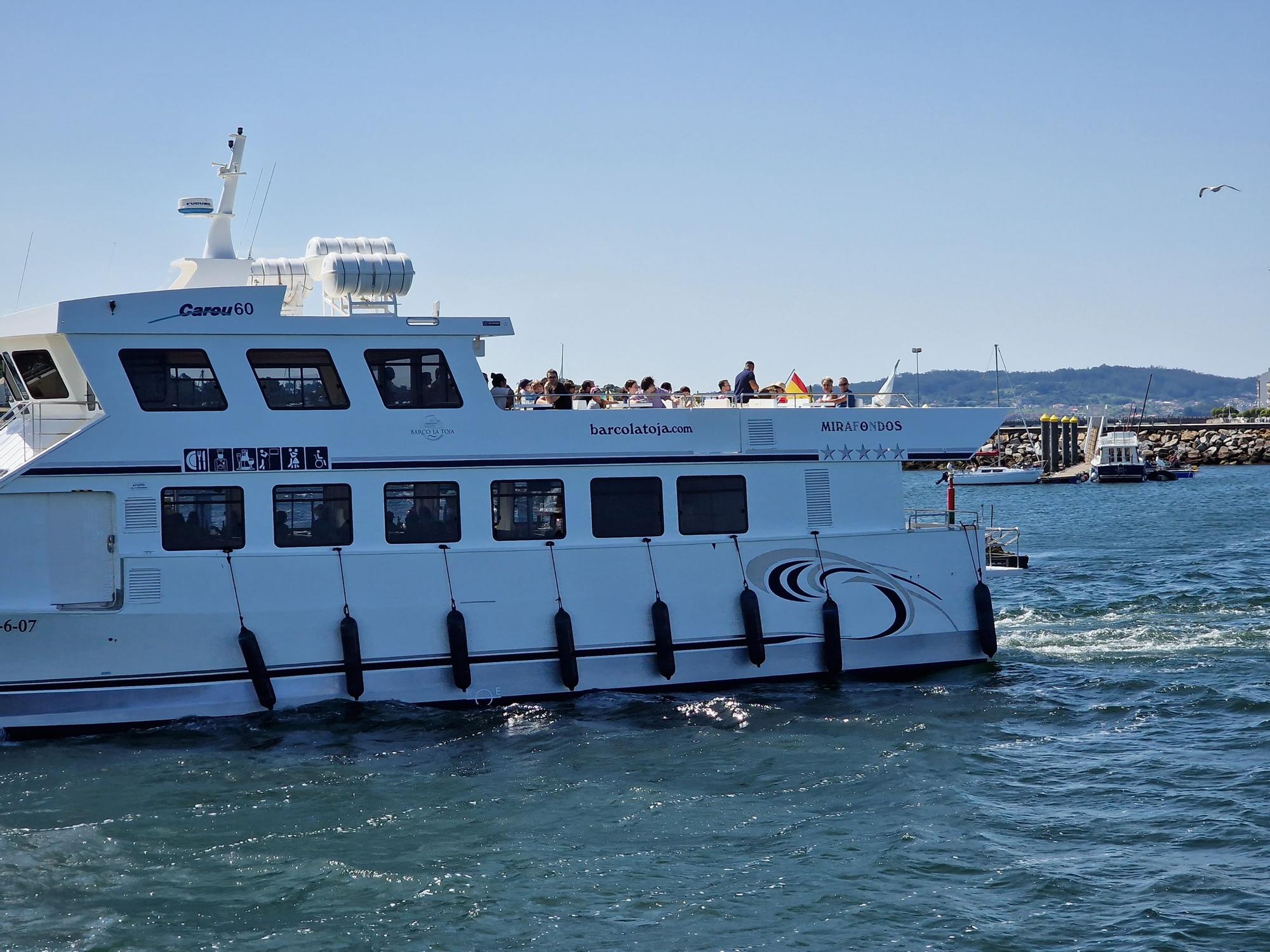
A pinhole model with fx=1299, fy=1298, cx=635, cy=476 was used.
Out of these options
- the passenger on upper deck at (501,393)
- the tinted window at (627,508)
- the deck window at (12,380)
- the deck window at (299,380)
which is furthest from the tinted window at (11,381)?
the tinted window at (627,508)

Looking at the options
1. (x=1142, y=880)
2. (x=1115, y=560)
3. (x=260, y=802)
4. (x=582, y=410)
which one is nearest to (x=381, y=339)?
(x=582, y=410)

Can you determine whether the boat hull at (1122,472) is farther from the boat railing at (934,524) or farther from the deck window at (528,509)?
the deck window at (528,509)

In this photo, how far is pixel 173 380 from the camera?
14492 millimetres

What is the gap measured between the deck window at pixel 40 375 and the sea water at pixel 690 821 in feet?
12.9

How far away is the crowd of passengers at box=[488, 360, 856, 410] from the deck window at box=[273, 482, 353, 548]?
7.27ft

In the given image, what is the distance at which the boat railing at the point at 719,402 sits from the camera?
16077 millimetres

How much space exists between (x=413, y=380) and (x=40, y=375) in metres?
4.18

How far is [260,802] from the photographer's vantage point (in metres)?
Result: 12.1

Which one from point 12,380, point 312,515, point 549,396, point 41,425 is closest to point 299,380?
point 312,515

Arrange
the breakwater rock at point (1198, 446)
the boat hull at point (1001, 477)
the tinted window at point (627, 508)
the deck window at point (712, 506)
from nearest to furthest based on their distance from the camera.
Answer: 1. the tinted window at point (627, 508)
2. the deck window at point (712, 506)
3. the boat hull at point (1001, 477)
4. the breakwater rock at point (1198, 446)

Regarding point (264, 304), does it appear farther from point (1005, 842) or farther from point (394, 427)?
point (1005, 842)

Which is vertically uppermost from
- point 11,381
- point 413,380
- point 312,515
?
point 11,381

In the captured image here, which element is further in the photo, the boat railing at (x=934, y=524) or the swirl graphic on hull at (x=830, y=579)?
the boat railing at (x=934, y=524)

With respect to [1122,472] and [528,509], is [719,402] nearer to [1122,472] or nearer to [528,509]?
[528,509]
